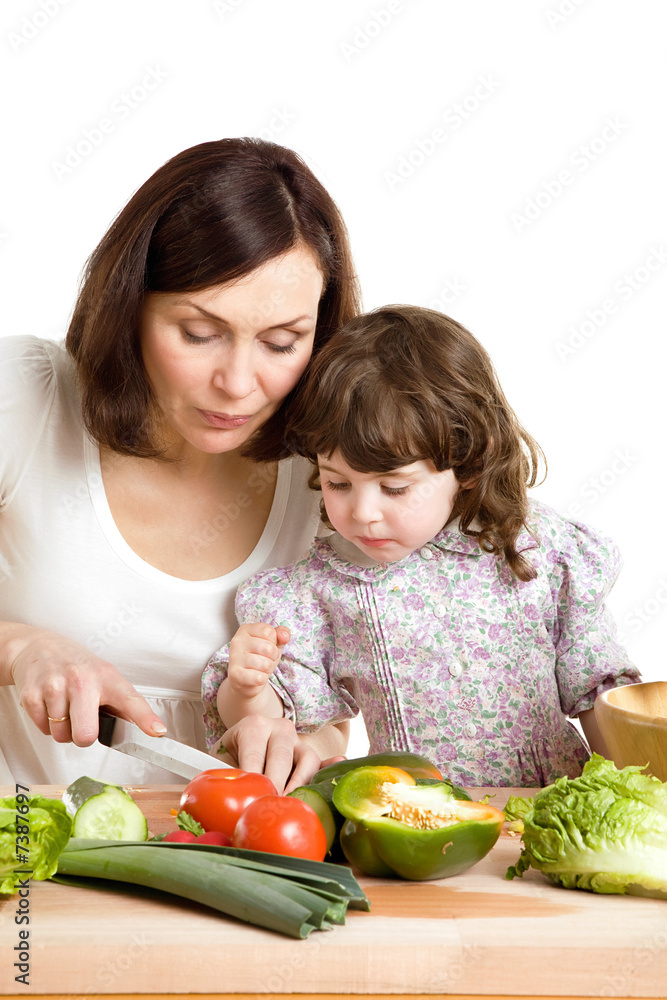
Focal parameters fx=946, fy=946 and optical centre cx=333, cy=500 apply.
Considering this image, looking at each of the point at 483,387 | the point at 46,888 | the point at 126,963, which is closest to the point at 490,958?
the point at 126,963

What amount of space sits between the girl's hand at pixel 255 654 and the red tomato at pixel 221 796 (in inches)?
10.6

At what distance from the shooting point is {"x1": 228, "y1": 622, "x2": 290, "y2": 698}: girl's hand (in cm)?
134

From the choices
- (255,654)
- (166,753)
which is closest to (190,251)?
(255,654)

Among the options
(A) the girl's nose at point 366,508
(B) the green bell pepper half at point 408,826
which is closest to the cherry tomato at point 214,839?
(B) the green bell pepper half at point 408,826

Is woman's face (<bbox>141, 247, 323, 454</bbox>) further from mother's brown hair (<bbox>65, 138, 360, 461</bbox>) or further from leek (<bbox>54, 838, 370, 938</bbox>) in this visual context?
leek (<bbox>54, 838, 370, 938</bbox>)

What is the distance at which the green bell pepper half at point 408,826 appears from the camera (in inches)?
36.7

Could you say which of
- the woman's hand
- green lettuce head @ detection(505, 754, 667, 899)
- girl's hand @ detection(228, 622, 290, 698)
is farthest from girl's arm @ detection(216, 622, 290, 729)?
green lettuce head @ detection(505, 754, 667, 899)

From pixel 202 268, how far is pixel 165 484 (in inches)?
19.5

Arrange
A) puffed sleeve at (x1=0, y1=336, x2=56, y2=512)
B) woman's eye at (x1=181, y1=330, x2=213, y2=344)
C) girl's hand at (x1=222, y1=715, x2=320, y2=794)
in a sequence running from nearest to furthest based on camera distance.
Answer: girl's hand at (x1=222, y1=715, x2=320, y2=794), woman's eye at (x1=181, y1=330, x2=213, y2=344), puffed sleeve at (x1=0, y1=336, x2=56, y2=512)

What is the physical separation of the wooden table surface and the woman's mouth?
790 millimetres

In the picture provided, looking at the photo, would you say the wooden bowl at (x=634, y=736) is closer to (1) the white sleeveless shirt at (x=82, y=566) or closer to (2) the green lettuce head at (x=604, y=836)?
(2) the green lettuce head at (x=604, y=836)

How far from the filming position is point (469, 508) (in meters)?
1.48

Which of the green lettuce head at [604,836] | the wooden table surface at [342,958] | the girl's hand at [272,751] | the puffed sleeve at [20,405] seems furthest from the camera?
the puffed sleeve at [20,405]

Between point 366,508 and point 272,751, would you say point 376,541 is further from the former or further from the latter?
point 272,751
